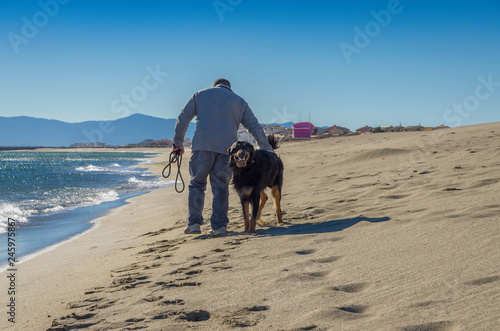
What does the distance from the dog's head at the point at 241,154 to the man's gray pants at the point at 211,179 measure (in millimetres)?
391

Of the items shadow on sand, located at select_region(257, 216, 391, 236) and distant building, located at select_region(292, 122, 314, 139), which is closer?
shadow on sand, located at select_region(257, 216, 391, 236)

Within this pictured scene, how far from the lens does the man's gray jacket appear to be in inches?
217

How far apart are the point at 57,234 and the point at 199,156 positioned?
3.56 metres

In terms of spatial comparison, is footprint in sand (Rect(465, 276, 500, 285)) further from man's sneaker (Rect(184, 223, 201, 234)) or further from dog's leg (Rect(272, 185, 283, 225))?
man's sneaker (Rect(184, 223, 201, 234))

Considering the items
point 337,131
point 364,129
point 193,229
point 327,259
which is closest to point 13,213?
point 193,229

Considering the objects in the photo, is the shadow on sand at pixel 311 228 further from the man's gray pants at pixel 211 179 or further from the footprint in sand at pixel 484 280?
the footprint in sand at pixel 484 280

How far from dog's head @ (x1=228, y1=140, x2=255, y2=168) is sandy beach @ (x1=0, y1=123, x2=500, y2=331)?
92 cm

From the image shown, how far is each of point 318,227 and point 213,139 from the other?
1.85m

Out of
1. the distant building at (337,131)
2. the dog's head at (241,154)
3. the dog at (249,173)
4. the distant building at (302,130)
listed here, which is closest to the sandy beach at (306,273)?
the dog at (249,173)

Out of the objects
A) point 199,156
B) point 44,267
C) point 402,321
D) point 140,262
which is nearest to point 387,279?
point 402,321

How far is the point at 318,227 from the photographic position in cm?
481

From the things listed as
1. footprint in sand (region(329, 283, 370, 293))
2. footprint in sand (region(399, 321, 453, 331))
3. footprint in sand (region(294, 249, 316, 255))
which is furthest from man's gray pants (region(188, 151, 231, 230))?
footprint in sand (region(399, 321, 453, 331))

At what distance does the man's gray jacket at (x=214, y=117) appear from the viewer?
5.52 meters

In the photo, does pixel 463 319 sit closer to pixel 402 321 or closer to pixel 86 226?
pixel 402 321
